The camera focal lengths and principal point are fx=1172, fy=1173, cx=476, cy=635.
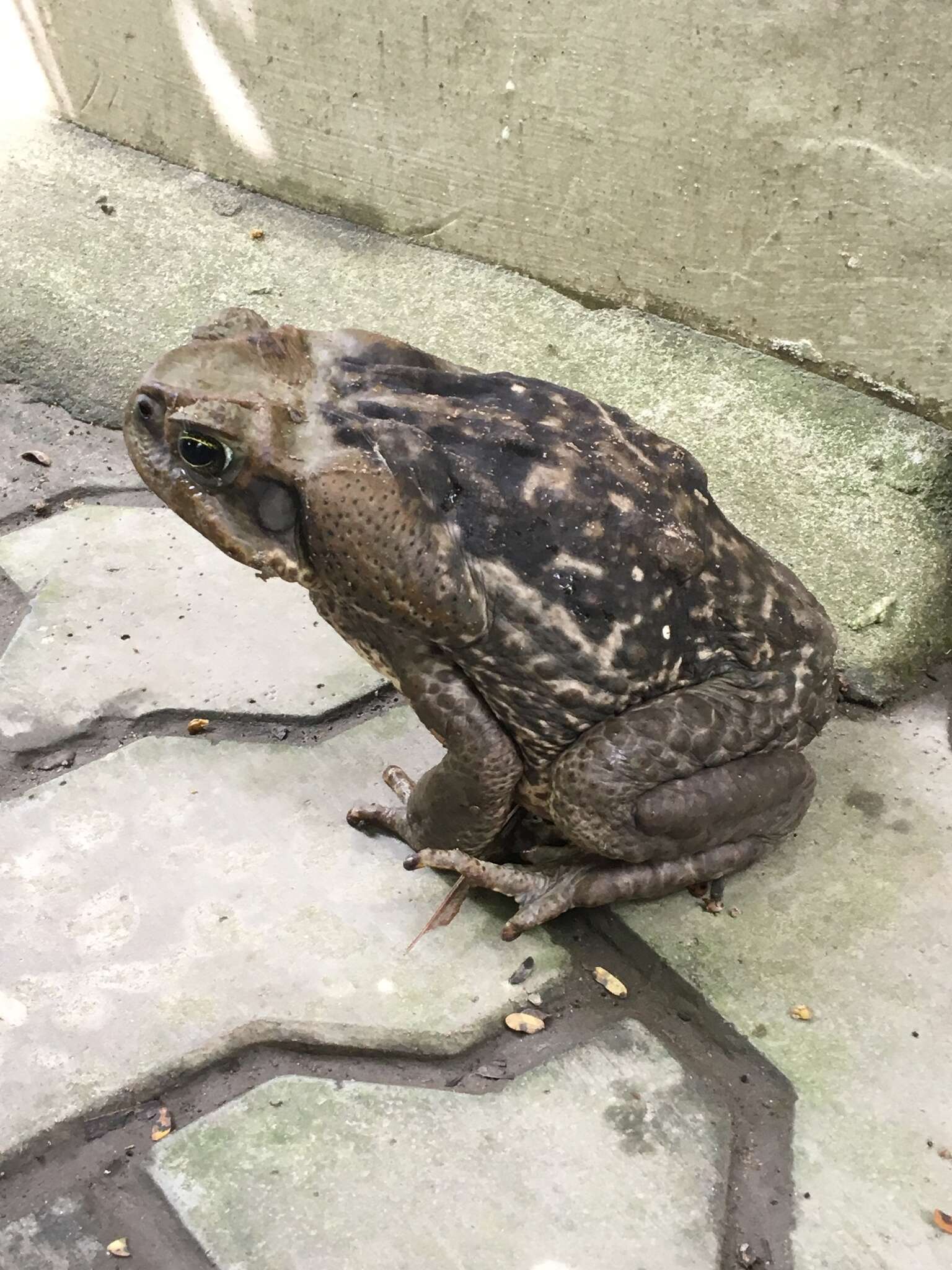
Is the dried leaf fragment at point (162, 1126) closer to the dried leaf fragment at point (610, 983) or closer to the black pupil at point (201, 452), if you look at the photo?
the dried leaf fragment at point (610, 983)

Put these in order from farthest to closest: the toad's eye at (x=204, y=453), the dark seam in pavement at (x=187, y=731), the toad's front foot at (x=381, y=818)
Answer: the dark seam in pavement at (x=187, y=731) < the toad's front foot at (x=381, y=818) < the toad's eye at (x=204, y=453)

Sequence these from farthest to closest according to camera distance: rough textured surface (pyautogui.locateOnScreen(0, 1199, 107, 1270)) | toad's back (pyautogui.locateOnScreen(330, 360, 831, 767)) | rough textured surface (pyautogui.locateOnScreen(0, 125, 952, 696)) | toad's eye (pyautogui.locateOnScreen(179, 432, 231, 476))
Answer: rough textured surface (pyautogui.locateOnScreen(0, 125, 952, 696))
toad's back (pyautogui.locateOnScreen(330, 360, 831, 767))
toad's eye (pyautogui.locateOnScreen(179, 432, 231, 476))
rough textured surface (pyautogui.locateOnScreen(0, 1199, 107, 1270))

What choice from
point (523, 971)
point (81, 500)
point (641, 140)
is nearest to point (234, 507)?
point (523, 971)

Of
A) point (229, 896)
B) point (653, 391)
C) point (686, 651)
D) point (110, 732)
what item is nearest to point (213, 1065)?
point (229, 896)

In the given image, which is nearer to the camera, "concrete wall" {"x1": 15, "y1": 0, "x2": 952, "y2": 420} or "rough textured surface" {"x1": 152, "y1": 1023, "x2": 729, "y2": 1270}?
"rough textured surface" {"x1": 152, "y1": 1023, "x2": 729, "y2": 1270}

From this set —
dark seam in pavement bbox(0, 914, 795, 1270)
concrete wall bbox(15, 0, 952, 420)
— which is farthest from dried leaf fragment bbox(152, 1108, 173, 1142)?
concrete wall bbox(15, 0, 952, 420)

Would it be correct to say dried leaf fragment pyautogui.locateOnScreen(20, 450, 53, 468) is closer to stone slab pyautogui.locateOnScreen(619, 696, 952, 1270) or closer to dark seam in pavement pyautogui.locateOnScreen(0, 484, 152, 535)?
dark seam in pavement pyautogui.locateOnScreen(0, 484, 152, 535)

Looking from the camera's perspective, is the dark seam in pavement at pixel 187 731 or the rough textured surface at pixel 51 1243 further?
the dark seam in pavement at pixel 187 731

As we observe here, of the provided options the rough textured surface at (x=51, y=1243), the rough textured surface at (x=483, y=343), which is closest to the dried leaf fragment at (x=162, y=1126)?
the rough textured surface at (x=51, y=1243)

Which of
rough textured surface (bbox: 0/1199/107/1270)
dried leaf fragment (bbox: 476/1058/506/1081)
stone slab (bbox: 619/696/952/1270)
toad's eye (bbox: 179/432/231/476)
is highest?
toad's eye (bbox: 179/432/231/476)
